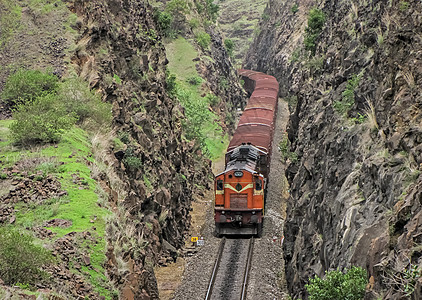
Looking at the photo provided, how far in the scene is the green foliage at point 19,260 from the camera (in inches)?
482

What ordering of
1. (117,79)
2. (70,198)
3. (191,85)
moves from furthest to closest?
(191,85) → (117,79) → (70,198)

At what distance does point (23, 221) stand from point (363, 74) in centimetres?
1430

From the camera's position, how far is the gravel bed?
2202cm

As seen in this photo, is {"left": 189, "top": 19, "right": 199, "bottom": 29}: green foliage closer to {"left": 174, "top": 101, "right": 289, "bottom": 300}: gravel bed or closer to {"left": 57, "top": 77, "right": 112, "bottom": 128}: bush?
{"left": 174, "top": 101, "right": 289, "bottom": 300}: gravel bed

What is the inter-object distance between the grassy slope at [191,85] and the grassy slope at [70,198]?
1052 inches

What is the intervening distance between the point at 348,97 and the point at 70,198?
1237 cm

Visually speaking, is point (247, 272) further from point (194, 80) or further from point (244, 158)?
point (194, 80)

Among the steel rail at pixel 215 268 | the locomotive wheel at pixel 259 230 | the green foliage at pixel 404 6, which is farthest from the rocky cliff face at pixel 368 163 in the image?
the steel rail at pixel 215 268

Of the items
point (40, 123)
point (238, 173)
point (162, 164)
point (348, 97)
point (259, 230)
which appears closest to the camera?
point (40, 123)

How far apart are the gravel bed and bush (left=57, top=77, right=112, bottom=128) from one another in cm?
904

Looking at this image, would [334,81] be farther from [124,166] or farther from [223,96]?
[223,96]

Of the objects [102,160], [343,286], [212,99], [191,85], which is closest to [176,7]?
[191,85]

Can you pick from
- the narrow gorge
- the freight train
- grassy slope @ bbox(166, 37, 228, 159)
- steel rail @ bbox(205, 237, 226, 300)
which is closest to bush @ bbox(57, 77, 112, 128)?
the narrow gorge

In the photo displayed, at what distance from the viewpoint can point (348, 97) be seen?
66.6 feet
